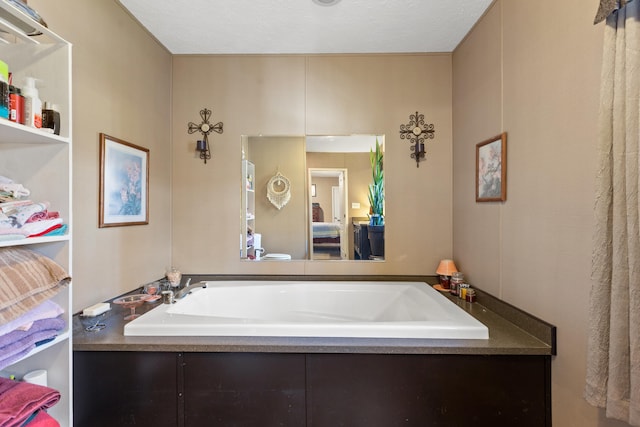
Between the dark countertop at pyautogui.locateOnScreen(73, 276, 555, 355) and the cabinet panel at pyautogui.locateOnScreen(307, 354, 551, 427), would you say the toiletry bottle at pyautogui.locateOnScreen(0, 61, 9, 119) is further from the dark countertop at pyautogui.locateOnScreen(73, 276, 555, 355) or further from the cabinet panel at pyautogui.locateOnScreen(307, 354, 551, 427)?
the cabinet panel at pyautogui.locateOnScreen(307, 354, 551, 427)

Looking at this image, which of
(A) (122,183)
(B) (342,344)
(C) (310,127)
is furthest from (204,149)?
(B) (342,344)

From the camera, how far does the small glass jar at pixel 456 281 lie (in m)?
2.01

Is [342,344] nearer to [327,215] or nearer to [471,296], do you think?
[471,296]

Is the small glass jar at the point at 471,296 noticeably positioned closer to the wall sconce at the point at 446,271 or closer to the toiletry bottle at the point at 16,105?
the wall sconce at the point at 446,271

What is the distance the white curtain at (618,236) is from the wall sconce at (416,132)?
4.54 feet

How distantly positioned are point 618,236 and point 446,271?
1326 mm

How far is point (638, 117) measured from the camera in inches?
32.0

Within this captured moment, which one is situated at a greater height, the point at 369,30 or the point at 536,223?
the point at 369,30

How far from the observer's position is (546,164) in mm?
1303

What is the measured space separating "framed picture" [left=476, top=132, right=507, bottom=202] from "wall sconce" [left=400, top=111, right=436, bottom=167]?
1.53ft

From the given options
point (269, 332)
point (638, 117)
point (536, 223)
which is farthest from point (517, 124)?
point (269, 332)

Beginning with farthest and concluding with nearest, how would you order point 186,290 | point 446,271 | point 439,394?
point 446,271
point 186,290
point 439,394

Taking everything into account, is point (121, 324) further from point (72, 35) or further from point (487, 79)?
point (487, 79)

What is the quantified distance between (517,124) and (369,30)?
1.14m
